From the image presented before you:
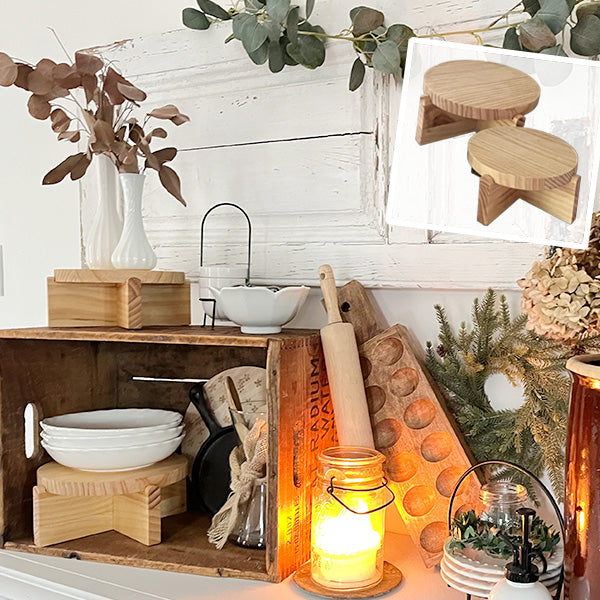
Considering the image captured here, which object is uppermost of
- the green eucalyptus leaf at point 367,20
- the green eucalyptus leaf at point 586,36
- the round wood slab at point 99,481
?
the green eucalyptus leaf at point 367,20

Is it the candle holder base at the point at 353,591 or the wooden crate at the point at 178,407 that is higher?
the wooden crate at the point at 178,407

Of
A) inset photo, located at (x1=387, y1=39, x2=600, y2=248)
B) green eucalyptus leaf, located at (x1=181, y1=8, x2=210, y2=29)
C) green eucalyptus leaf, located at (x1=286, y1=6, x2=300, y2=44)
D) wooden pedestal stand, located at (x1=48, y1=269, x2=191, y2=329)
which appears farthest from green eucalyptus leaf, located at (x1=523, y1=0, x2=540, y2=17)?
wooden pedestal stand, located at (x1=48, y1=269, x2=191, y2=329)

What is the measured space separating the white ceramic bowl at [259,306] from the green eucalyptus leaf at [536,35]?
1.57 feet

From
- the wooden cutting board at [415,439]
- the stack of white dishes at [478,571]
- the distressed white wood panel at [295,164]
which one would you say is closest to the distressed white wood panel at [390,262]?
the distressed white wood panel at [295,164]

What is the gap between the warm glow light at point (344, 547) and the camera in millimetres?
1048

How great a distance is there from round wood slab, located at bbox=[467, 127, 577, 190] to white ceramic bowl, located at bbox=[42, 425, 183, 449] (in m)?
0.65

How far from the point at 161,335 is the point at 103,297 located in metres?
0.19

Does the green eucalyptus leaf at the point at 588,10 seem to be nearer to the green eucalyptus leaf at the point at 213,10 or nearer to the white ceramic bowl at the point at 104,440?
the green eucalyptus leaf at the point at 213,10

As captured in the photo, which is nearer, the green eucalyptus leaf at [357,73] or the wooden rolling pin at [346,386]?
the wooden rolling pin at [346,386]

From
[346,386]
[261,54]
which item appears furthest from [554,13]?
[346,386]

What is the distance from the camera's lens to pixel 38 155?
5.70ft

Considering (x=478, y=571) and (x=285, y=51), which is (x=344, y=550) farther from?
(x=285, y=51)

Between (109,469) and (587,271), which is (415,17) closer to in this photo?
(587,271)

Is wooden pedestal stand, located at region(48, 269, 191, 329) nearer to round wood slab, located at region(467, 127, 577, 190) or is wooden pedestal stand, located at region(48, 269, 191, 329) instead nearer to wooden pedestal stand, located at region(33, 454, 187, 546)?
wooden pedestal stand, located at region(33, 454, 187, 546)
